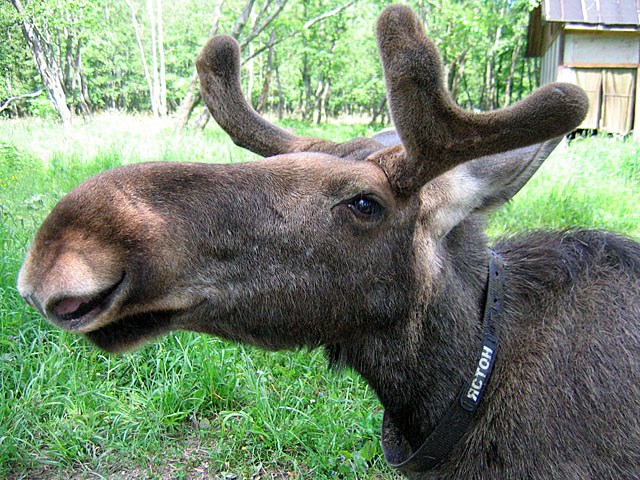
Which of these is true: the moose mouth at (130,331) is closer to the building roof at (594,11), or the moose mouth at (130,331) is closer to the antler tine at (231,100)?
the antler tine at (231,100)

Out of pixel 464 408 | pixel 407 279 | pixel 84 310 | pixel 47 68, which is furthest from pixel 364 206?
pixel 47 68

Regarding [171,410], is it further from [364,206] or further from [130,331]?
[364,206]

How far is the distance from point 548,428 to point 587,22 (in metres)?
17.3

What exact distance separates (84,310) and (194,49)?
4874cm

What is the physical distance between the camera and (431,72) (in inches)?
81.4

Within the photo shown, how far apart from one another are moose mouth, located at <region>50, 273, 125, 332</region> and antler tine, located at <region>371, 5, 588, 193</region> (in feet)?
3.76

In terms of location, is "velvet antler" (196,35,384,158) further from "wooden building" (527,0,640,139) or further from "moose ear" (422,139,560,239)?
"wooden building" (527,0,640,139)

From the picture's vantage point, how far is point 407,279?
235 cm

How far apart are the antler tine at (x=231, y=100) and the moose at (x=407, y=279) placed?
545mm

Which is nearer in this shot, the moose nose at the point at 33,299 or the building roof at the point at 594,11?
the moose nose at the point at 33,299

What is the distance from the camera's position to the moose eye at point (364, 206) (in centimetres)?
225

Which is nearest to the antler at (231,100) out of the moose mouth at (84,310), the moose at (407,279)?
the moose at (407,279)

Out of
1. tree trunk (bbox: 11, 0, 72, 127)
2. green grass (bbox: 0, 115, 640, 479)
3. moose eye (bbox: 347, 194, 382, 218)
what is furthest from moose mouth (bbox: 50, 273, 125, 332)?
tree trunk (bbox: 11, 0, 72, 127)

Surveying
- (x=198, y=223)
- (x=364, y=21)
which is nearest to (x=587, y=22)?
(x=198, y=223)
